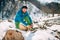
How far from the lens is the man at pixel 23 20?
2475 mm

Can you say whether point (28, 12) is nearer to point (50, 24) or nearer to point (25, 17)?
point (25, 17)

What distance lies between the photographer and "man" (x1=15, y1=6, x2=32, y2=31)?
247 cm

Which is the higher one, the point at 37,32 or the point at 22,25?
the point at 22,25

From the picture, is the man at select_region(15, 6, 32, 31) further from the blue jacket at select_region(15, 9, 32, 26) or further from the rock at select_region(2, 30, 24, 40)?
the rock at select_region(2, 30, 24, 40)

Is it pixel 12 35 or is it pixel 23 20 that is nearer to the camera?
pixel 12 35

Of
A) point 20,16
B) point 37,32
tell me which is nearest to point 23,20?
point 20,16

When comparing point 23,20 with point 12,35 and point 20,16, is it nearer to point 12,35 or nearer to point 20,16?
point 20,16

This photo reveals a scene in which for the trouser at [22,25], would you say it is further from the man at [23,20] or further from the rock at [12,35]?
the rock at [12,35]

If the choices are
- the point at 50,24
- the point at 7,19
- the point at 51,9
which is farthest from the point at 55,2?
the point at 7,19

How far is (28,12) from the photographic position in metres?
2.52

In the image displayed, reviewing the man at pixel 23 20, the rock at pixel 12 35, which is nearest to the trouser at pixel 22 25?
the man at pixel 23 20

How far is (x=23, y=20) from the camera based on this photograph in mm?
2484

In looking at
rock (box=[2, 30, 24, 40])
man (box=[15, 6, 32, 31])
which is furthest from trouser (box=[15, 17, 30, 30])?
rock (box=[2, 30, 24, 40])

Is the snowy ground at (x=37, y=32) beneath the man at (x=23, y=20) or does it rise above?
beneath
